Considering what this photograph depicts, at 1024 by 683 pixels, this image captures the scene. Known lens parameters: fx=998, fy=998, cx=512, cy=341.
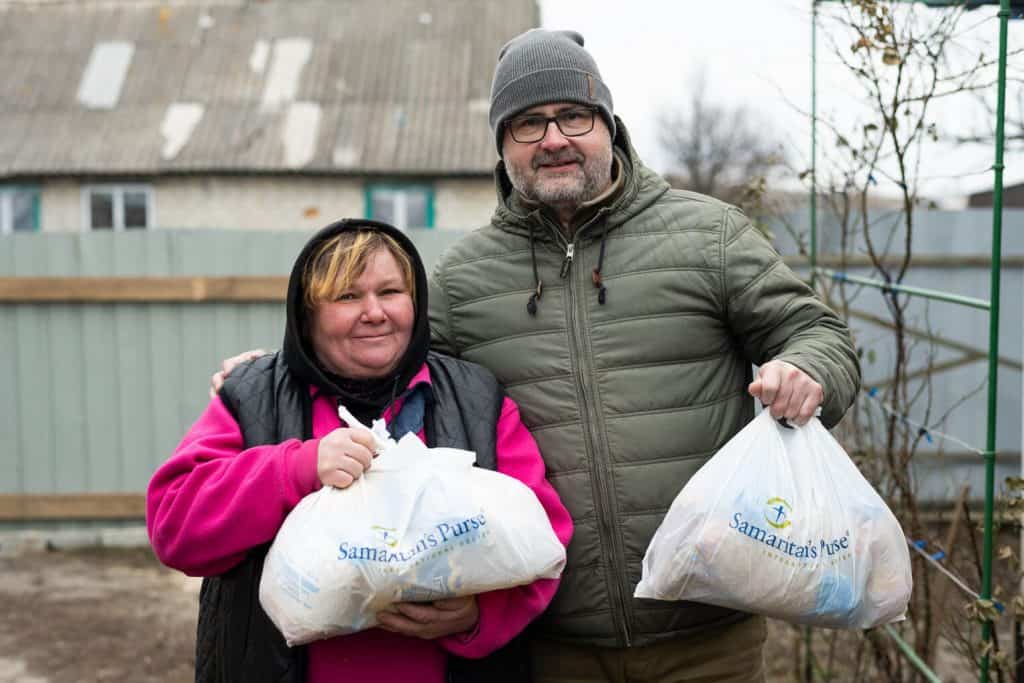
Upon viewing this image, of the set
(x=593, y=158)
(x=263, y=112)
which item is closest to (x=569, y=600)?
(x=593, y=158)

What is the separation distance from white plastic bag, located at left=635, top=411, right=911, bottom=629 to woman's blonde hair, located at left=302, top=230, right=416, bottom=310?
699 millimetres

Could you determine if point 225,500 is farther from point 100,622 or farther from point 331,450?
point 100,622

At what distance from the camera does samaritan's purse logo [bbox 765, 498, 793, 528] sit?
6.04 feet

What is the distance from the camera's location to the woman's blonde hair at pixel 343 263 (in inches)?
76.2

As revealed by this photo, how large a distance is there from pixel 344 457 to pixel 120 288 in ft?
14.7

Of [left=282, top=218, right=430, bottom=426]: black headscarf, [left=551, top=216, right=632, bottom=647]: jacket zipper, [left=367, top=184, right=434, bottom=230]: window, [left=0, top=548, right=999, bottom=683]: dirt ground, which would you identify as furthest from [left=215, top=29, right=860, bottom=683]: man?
[left=367, top=184, right=434, bottom=230]: window

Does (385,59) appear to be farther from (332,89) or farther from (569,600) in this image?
(569,600)

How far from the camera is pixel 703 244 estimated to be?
A: 2.11 meters

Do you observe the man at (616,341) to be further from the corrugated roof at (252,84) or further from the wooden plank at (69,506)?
the corrugated roof at (252,84)

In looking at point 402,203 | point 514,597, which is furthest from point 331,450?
point 402,203

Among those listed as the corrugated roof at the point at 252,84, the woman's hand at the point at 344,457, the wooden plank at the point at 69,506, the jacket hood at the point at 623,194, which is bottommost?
the wooden plank at the point at 69,506

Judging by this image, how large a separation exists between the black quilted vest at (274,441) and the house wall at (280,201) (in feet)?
32.6

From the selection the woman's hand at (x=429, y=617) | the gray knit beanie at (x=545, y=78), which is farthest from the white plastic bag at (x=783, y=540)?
the gray knit beanie at (x=545, y=78)

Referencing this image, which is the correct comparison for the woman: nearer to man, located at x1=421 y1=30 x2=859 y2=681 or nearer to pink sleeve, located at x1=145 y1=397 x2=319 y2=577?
pink sleeve, located at x1=145 y1=397 x2=319 y2=577
